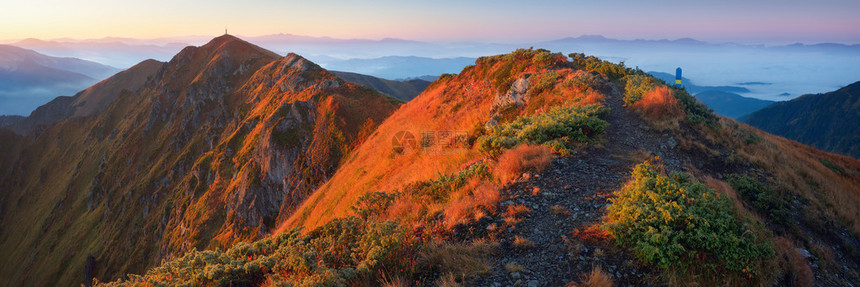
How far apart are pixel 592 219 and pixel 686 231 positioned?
1429 mm

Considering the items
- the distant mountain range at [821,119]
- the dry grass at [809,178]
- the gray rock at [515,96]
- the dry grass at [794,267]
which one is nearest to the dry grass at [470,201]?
the dry grass at [794,267]

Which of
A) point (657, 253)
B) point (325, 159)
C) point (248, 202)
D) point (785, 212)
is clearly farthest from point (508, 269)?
point (248, 202)

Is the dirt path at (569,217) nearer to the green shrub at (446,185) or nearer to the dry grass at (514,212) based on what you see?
the dry grass at (514,212)

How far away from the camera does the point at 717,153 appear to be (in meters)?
10.9

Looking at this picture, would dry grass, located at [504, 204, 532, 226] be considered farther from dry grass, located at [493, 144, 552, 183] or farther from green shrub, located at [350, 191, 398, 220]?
green shrub, located at [350, 191, 398, 220]

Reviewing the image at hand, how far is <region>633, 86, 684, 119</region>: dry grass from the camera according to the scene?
41.5 ft

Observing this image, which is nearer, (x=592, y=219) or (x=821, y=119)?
(x=592, y=219)

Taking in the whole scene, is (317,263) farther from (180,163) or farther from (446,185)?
(180,163)

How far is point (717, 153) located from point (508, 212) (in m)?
8.76

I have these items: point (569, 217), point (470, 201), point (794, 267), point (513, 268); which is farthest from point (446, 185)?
point (794, 267)

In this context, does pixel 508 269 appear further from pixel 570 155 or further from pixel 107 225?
pixel 107 225

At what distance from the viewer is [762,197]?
851 cm

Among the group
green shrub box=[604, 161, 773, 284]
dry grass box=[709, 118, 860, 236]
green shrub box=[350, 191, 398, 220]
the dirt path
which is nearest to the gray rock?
the dirt path

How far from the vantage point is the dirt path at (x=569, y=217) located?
16.2ft
